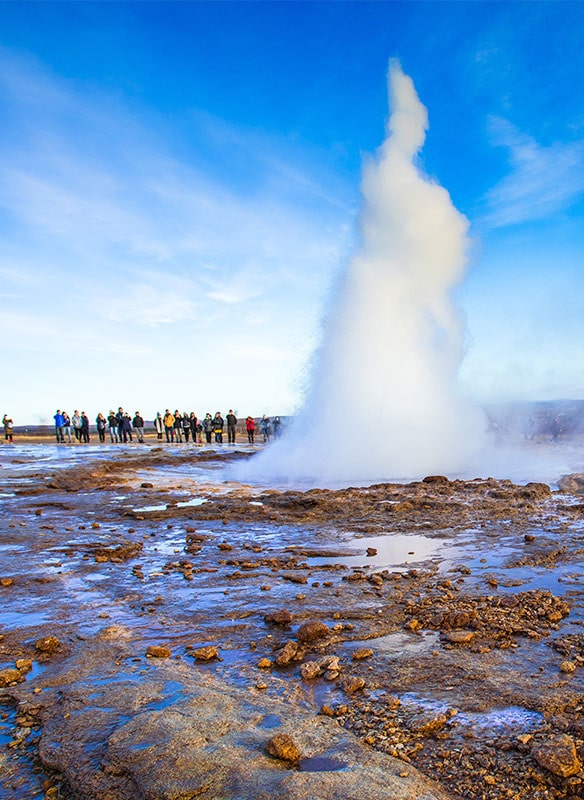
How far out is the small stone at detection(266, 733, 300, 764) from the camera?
2609mm

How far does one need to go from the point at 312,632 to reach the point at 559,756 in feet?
6.55

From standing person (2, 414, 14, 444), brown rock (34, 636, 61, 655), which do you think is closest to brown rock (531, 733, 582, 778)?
brown rock (34, 636, 61, 655)

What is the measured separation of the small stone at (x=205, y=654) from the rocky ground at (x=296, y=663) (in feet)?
0.08

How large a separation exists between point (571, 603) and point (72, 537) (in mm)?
6772

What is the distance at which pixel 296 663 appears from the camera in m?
3.89

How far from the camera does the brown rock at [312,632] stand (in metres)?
4.24

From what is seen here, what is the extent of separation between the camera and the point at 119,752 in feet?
8.82

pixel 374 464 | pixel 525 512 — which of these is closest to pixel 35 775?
pixel 525 512

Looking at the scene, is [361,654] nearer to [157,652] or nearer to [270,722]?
[270,722]

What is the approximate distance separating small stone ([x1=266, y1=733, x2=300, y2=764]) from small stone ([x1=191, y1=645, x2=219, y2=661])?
4.57ft

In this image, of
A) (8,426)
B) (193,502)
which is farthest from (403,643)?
(8,426)

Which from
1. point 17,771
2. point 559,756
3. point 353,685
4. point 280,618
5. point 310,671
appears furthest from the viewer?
point 280,618

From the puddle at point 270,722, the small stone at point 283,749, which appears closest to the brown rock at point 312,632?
the puddle at point 270,722

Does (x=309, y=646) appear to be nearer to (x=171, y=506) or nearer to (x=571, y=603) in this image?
(x=571, y=603)
